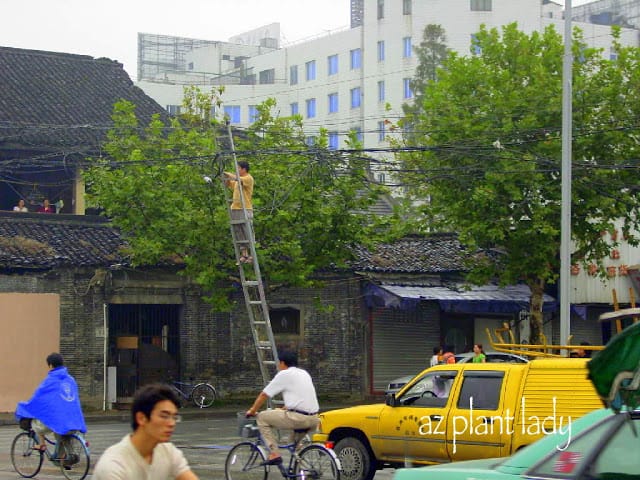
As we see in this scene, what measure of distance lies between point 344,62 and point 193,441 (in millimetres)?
58833

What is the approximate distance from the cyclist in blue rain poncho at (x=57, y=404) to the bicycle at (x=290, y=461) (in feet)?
7.85

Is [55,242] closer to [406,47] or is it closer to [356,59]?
[406,47]

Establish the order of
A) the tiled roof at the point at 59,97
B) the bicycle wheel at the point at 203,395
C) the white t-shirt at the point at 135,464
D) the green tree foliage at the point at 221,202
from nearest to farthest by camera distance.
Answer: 1. the white t-shirt at the point at 135,464
2. the green tree foliage at the point at 221,202
3. the bicycle wheel at the point at 203,395
4. the tiled roof at the point at 59,97

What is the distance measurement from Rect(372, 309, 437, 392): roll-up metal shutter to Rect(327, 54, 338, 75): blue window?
45.7m

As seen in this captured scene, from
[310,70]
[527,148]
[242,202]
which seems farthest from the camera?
[310,70]

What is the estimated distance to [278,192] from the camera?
30.3 metres

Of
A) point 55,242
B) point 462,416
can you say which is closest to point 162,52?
point 55,242

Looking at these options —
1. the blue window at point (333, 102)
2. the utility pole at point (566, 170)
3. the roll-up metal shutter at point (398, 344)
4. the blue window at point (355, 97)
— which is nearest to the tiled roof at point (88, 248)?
the roll-up metal shutter at point (398, 344)

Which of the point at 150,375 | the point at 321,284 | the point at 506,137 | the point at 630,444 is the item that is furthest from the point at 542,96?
the point at 630,444

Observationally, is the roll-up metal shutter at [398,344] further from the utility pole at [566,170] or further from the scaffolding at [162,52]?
the scaffolding at [162,52]

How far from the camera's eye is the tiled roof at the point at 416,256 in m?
35.4

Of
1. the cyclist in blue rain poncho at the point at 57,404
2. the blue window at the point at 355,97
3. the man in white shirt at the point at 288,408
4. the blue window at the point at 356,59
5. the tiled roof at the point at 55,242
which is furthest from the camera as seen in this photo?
the blue window at the point at 355,97

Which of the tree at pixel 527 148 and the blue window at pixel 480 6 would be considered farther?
the blue window at pixel 480 6

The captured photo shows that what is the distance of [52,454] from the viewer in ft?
51.8
